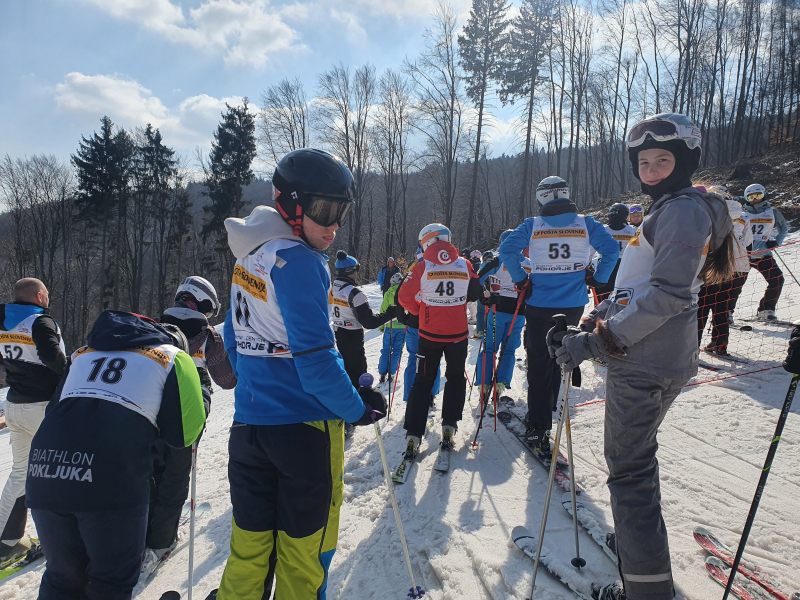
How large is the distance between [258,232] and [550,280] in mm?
3052

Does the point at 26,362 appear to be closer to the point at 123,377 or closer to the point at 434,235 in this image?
the point at 123,377

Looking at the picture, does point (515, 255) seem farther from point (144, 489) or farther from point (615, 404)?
point (144, 489)

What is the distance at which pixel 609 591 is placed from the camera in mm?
2254

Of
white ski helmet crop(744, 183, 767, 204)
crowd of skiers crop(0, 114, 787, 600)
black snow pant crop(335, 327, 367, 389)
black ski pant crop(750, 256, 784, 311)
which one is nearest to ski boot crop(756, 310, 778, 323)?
black ski pant crop(750, 256, 784, 311)

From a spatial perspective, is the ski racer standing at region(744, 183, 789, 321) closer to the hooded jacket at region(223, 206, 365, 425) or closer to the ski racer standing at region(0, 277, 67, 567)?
the hooded jacket at region(223, 206, 365, 425)

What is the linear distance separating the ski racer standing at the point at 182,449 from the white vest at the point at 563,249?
10.2ft

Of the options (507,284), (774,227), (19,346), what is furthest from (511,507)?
(774,227)

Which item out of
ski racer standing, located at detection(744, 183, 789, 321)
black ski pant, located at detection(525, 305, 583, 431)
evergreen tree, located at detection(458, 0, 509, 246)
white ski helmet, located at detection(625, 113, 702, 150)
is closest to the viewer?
white ski helmet, located at detection(625, 113, 702, 150)

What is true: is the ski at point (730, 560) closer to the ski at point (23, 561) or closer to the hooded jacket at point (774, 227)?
the ski at point (23, 561)

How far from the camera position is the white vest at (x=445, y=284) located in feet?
13.9

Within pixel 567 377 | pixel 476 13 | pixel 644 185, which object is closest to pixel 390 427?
pixel 567 377

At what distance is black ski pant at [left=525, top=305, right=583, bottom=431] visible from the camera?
4004 millimetres

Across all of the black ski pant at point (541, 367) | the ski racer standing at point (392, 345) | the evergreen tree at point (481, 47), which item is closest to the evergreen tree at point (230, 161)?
the evergreen tree at point (481, 47)

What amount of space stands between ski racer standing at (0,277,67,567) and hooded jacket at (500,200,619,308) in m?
4.37
